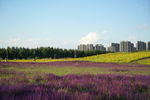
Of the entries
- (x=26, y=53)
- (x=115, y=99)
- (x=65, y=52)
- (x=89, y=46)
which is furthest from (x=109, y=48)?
(x=115, y=99)

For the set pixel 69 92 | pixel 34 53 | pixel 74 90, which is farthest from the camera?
pixel 34 53

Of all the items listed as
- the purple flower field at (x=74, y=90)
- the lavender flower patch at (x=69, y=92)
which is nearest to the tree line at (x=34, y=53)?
the purple flower field at (x=74, y=90)

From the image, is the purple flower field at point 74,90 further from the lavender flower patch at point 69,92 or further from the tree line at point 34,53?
the tree line at point 34,53

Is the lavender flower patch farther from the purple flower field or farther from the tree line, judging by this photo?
the tree line

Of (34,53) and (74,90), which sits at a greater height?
(34,53)

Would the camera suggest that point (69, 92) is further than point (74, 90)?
No

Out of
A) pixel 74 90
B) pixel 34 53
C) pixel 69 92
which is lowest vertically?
pixel 74 90

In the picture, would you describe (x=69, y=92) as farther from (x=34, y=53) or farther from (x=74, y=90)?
(x=34, y=53)

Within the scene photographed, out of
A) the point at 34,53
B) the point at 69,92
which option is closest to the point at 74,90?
the point at 69,92

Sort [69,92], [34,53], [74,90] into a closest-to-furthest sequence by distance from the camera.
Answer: [69,92]
[74,90]
[34,53]

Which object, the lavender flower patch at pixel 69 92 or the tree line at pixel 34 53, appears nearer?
the lavender flower patch at pixel 69 92

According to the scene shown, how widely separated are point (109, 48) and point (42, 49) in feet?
329

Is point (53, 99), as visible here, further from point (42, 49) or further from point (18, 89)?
point (42, 49)

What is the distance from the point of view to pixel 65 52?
101 metres
